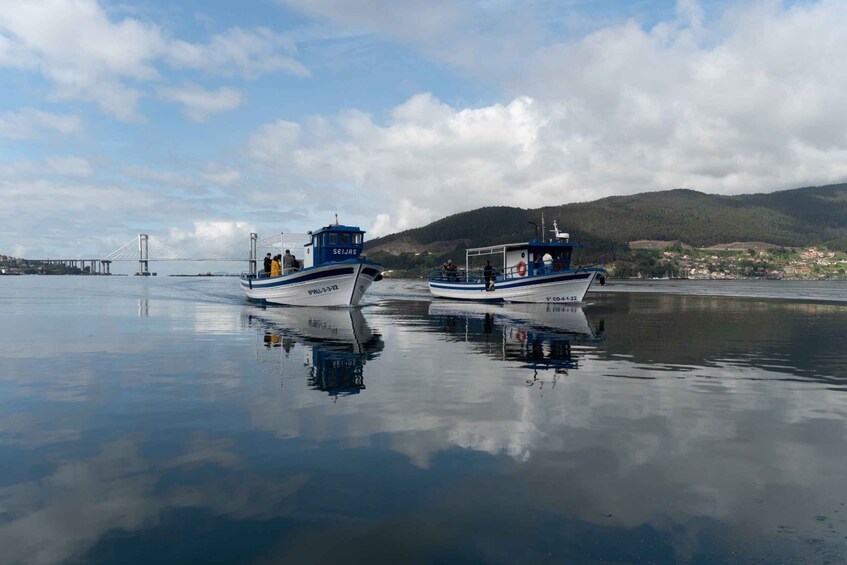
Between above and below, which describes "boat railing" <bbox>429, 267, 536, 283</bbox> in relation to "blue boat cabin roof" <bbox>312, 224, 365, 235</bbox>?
below

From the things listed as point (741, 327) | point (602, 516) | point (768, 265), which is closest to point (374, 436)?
point (602, 516)

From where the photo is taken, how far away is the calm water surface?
527 cm

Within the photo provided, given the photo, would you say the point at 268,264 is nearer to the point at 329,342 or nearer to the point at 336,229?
the point at 336,229

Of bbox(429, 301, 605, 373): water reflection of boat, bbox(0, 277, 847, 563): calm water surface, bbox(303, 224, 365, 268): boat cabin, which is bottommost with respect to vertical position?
bbox(0, 277, 847, 563): calm water surface

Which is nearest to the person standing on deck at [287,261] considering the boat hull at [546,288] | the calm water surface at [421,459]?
the boat hull at [546,288]

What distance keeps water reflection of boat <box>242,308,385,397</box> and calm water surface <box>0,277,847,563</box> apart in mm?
181

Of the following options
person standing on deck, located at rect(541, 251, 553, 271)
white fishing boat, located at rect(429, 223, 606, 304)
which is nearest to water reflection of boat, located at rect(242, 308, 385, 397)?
white fishing boat, located at rect(429, 223, 606, 304)

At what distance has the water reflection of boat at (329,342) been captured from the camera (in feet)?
41.8

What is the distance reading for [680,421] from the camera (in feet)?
30.8

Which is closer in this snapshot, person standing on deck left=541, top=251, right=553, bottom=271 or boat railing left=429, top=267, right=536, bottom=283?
person standing on deck left=541, top=251, right=553, bottom=271

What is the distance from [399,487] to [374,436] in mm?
2007

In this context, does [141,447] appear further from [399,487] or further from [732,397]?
[732,397]

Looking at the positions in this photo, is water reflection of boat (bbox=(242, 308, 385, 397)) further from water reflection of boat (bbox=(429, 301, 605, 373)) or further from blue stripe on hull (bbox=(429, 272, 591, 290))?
blue stripe on hull (bbox=(429, 272, 591, 290))

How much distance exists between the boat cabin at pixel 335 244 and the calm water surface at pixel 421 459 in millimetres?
22338
